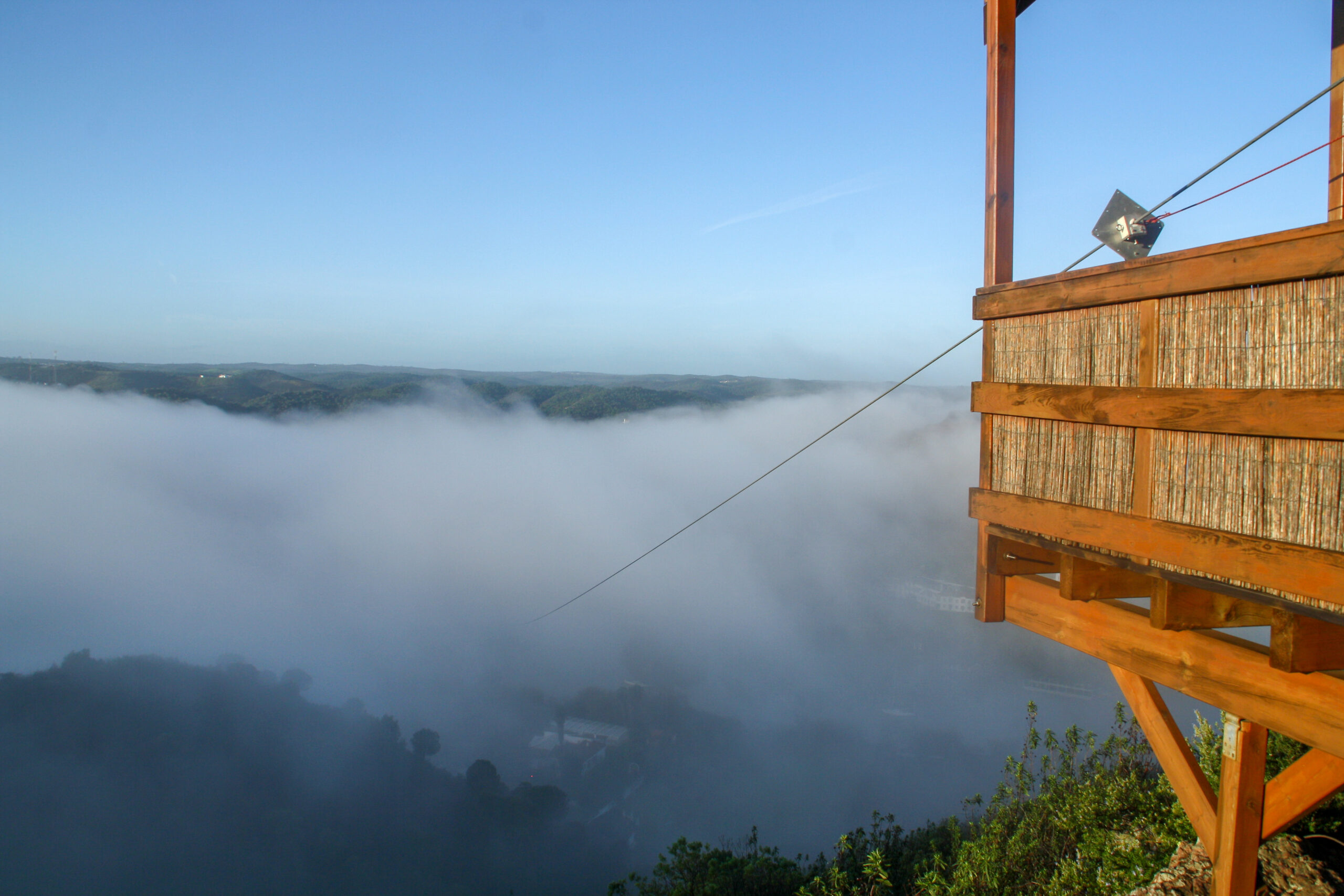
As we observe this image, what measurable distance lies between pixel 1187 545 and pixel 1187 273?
3.42 ft

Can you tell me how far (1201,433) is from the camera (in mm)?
2666

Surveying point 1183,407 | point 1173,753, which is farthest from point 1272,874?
point 1183,407

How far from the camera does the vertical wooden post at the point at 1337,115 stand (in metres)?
3.86

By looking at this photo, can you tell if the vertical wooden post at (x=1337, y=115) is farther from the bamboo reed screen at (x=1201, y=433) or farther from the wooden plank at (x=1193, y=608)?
the wooden plank at (x=1193, y=608)

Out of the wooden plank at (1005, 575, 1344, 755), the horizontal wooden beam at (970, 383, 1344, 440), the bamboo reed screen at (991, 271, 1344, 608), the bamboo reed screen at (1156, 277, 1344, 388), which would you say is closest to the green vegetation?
the wooden plank at (1005, 575, 1344, 755)

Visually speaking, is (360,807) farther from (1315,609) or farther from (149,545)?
(149,545)

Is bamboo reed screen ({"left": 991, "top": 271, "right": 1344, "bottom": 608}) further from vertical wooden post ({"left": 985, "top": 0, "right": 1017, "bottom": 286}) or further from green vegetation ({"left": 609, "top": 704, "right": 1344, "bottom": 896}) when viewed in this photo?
green vegetation ({"left": 609, "top": 704, "right": 1344, "bottom": 896})

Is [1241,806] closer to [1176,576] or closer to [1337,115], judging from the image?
[1176,576]

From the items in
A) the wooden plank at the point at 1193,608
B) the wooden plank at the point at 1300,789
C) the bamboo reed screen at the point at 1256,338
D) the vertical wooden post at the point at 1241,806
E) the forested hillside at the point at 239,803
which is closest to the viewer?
the bamboo reed screen at the point at 1256,338

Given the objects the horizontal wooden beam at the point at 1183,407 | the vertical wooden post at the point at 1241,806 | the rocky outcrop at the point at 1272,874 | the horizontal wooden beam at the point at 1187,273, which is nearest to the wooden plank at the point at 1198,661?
the vertical wooden post at the point at 1241,806

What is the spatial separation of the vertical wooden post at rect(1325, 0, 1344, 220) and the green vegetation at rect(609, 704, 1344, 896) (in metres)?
5.31

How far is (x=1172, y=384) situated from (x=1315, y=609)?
36.2 inches

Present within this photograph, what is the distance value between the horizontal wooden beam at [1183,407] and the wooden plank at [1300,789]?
2.15 metres

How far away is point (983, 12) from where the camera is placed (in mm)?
3920
